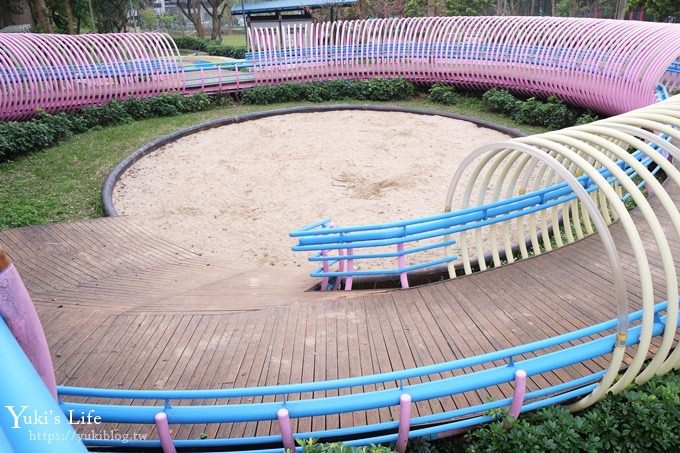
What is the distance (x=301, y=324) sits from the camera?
15.9ft

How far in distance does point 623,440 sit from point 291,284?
13.4 ft

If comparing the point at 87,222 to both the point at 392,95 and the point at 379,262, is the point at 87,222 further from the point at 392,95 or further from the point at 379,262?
the point at 392,95

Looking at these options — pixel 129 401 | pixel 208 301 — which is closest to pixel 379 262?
pixel 208 301

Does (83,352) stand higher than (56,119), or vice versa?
(56,119)

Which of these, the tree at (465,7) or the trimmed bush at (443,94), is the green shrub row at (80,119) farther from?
the tree at (465,7)

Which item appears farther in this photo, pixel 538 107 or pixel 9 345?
pixel 538 107

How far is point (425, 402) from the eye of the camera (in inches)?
147

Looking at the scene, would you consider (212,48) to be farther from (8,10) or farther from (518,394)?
(518,394)

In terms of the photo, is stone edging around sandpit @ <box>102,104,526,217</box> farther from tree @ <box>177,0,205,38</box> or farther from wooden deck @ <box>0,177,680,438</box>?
tree @ <box>177,0,205,38</box>

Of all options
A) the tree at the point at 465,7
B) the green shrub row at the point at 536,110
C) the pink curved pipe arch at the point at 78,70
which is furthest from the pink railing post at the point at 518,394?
the tree at the point at 465,7

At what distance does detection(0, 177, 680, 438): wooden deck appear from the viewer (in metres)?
4.12

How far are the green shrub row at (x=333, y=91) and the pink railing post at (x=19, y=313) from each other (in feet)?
52.7

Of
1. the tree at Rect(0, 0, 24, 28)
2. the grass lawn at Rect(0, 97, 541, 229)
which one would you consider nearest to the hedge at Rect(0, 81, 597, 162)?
the grass lawn at Rect(0, 97, 541, 229)

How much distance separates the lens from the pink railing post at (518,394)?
3.29 m
